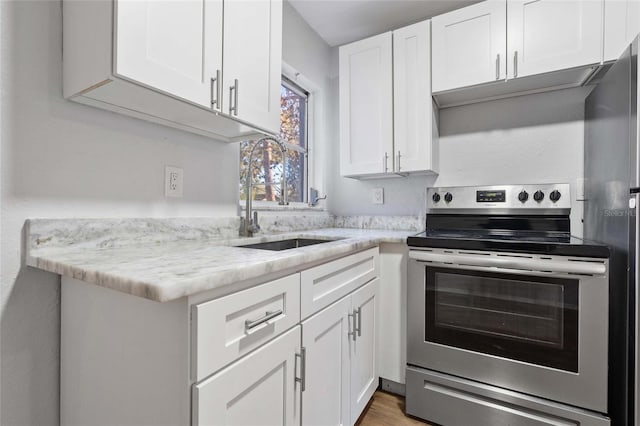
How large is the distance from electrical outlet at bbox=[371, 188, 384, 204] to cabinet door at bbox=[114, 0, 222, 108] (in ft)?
5.19

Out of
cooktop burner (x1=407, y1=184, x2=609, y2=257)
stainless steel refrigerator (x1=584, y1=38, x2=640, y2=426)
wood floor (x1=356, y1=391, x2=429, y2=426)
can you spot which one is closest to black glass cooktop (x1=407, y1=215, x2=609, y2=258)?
cooktop burner (x1=407, y1=184, x2=609, y2=257)

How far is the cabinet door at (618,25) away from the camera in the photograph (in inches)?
56.7

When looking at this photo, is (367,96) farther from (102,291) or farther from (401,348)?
(102,291)

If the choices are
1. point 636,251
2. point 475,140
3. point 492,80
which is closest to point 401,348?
point 636,251

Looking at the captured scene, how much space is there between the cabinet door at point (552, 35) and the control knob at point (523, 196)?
0.66m

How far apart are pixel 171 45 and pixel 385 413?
1.91m

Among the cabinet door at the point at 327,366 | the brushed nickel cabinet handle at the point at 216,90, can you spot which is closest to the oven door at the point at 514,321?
the cabinet door at the point at 327,366

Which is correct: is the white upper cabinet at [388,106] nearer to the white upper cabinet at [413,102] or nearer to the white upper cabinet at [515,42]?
the white upper cabinet at [413,102]

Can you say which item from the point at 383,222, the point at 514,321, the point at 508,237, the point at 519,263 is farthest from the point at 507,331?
the point at 383,222

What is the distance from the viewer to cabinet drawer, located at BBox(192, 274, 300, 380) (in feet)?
2.18

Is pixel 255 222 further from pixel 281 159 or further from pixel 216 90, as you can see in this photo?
pixel 216 90

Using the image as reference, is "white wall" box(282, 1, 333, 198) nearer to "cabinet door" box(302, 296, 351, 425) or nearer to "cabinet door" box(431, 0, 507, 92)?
"cabinet door" box(431, 0, 507, 92)

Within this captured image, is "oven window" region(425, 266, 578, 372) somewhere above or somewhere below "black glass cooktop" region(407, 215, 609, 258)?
below

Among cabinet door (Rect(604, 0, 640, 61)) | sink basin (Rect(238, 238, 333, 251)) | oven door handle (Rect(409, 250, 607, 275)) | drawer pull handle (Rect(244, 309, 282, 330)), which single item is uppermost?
cabinet door (Rect(604, 0, 640, 61))
